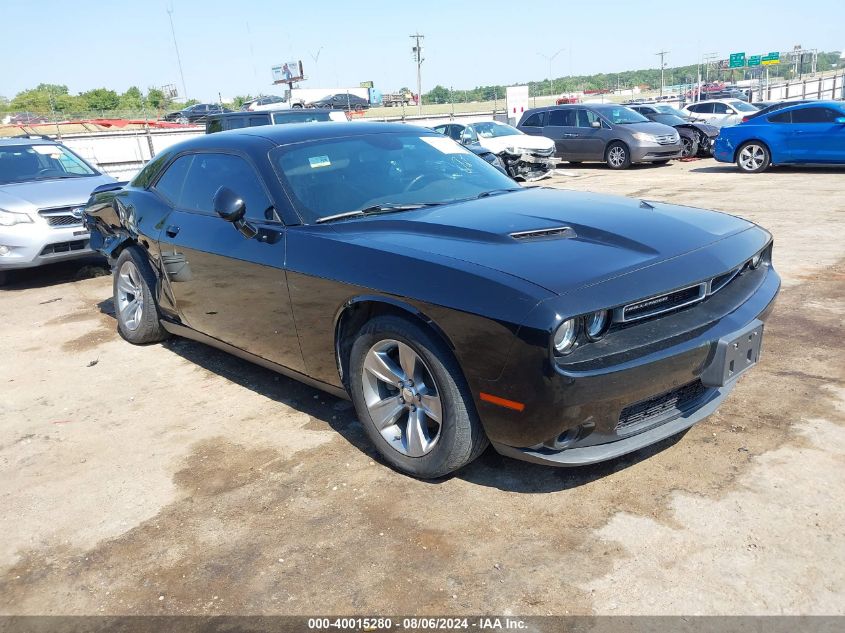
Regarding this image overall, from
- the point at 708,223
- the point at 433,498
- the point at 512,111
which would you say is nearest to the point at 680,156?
the point at 512,111

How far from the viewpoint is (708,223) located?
3.54 meters

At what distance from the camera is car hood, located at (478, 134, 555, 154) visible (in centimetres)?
1630

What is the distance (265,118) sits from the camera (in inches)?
440

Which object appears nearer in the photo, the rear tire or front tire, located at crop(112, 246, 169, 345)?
front tire, located at crop(112, 246, 169, 345)

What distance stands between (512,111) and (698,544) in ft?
87.6

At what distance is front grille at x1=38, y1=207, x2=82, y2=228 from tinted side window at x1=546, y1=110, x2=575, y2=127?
13.6m

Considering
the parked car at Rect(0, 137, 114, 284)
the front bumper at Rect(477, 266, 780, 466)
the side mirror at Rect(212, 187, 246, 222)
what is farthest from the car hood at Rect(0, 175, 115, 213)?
the front bumper at Rect(477, 266, 780, 466)

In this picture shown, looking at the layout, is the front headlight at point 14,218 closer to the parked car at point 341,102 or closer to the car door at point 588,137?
the car door at point 588,137

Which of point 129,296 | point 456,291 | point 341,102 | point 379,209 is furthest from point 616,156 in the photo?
point 341,102

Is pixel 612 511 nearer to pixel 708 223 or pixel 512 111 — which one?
pixel 708 223

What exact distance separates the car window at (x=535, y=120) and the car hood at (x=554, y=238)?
52.7 ft

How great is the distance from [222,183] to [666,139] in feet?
49.6

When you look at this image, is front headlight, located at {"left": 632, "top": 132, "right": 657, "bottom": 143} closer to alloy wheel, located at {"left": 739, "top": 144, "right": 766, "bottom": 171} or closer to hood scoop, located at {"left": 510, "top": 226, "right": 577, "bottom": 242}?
alloy wheel, located at {"left": 739, "top": 144, "right": 766, "bottom": 171}

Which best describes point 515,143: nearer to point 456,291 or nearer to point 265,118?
point 265,118
